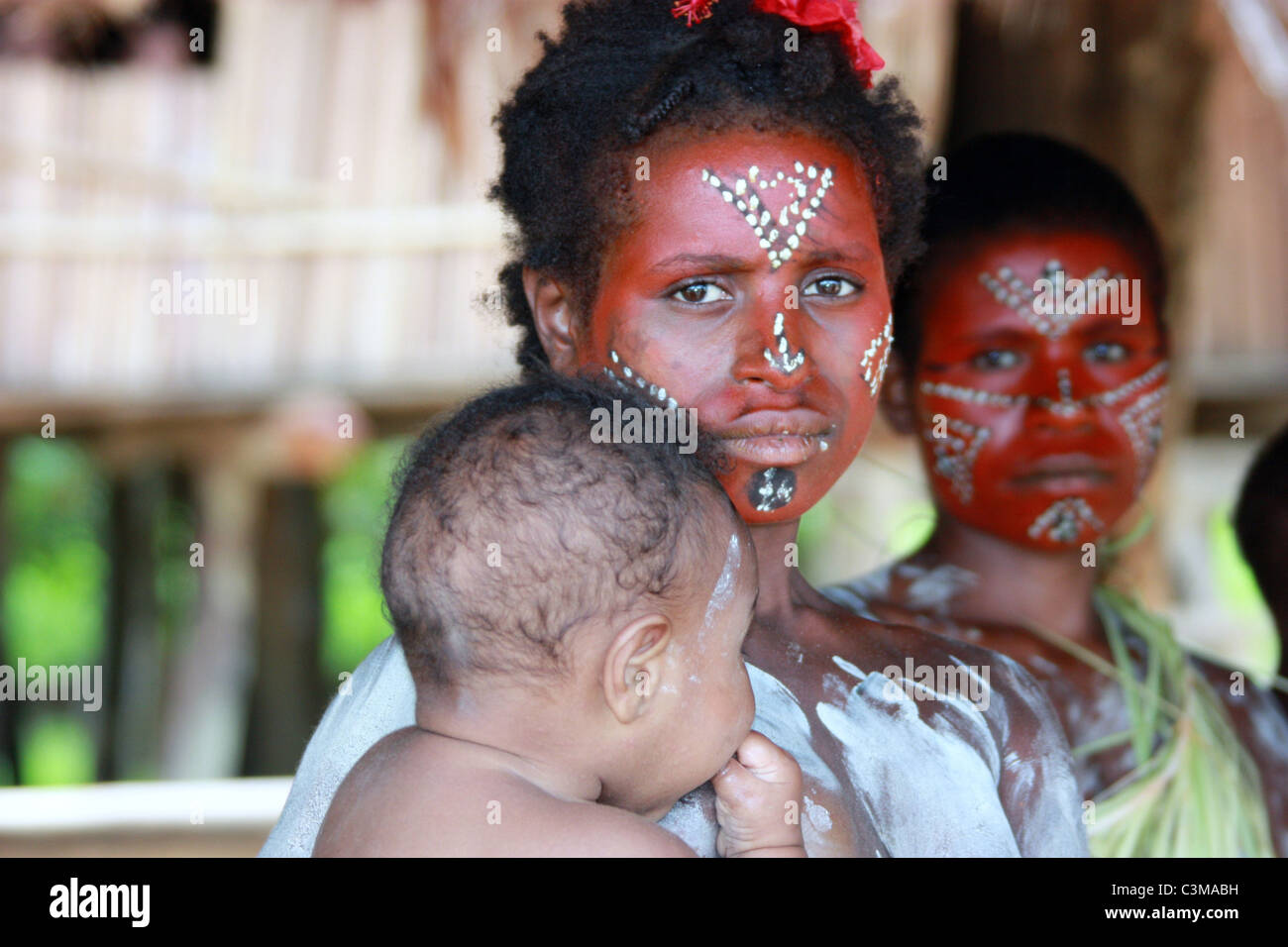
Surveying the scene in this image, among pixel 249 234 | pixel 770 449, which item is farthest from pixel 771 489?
pixel 249 234

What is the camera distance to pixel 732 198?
1576mm

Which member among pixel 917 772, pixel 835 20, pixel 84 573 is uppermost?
pixel 835 20

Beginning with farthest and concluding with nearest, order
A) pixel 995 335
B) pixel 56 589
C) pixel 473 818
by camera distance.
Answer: pixel 56 589 → pixel 995 335 → pixel 473 818

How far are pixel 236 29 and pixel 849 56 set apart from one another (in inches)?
109

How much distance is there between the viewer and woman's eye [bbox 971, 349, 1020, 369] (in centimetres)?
239

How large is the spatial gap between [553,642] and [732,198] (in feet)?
1.86

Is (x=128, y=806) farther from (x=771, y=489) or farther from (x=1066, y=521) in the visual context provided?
(x=771, y=489)

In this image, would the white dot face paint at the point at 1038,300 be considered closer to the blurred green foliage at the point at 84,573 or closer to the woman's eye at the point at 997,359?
the woman's eye at the point at 997,359

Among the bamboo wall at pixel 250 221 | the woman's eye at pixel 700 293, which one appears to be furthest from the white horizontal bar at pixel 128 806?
the woman's eye at pixel 700 293

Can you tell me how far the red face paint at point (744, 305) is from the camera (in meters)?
1.57

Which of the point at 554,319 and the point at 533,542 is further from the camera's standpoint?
the point at 554,319

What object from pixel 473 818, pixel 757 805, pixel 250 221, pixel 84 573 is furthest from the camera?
pixel 84 573

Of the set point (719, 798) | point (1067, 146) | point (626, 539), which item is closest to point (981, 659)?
point (719, 798)

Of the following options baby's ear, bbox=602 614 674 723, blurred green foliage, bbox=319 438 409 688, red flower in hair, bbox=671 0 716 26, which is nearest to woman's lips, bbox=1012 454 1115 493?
red flower in hair, bbox=671 0 716 26
